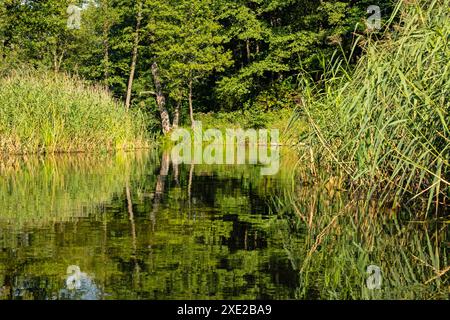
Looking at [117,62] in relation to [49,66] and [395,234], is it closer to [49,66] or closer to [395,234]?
[49,66]

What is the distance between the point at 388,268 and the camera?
17.3ft

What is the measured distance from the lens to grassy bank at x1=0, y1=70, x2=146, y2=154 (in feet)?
56.5

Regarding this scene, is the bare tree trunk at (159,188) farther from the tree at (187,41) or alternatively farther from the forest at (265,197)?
the tree at (187,41)

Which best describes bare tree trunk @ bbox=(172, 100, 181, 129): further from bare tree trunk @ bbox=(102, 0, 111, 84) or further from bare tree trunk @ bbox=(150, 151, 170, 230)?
bare tree trunk @ bbox=(150, 151, 170, 230)

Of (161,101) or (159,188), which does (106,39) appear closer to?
(161,101)

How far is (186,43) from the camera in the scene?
106 ft

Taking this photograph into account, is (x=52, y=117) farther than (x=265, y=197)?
Yes

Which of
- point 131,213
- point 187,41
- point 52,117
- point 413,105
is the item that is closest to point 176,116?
point 187,41

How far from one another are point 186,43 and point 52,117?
14938mm

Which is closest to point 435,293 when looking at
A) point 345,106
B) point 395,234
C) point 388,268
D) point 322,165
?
point 388,268

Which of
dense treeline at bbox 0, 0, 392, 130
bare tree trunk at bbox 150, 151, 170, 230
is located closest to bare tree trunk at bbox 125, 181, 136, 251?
bare tree trunk at bbox 150, 151, 170, 230

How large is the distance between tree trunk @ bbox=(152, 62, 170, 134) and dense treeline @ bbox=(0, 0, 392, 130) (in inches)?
2.9

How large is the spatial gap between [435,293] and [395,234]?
2.32 m

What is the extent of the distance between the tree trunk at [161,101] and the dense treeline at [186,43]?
7cm
